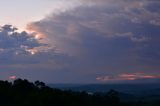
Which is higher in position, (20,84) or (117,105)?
(20,84)

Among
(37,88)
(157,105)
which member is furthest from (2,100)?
(157,105)

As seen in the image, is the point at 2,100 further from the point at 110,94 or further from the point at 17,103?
the point at 110,94

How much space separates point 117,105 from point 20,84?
21078 millimetres

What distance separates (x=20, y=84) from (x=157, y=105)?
6002 cm

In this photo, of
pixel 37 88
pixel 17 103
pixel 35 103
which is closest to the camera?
pixel 35 103

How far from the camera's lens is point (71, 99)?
6912cm

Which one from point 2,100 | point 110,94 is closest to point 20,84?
point 2,100

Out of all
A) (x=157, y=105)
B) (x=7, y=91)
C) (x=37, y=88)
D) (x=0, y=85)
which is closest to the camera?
(x=7, y=91)

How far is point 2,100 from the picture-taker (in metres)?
70.6

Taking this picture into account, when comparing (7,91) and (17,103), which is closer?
(17,103)

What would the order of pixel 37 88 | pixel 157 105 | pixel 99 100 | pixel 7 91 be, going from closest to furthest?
1. pixel 7 91
2. pixel 37 88
3. pixel 99 100
4. pixel 157 105

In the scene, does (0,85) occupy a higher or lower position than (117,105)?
higher

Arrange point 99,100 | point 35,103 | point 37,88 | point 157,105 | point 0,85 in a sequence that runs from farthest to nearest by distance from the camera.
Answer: point 157,105 → point 99,100 → point 37,88 → point 0,85 → point 35,103

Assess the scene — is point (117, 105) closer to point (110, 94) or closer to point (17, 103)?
point (110, 94)
